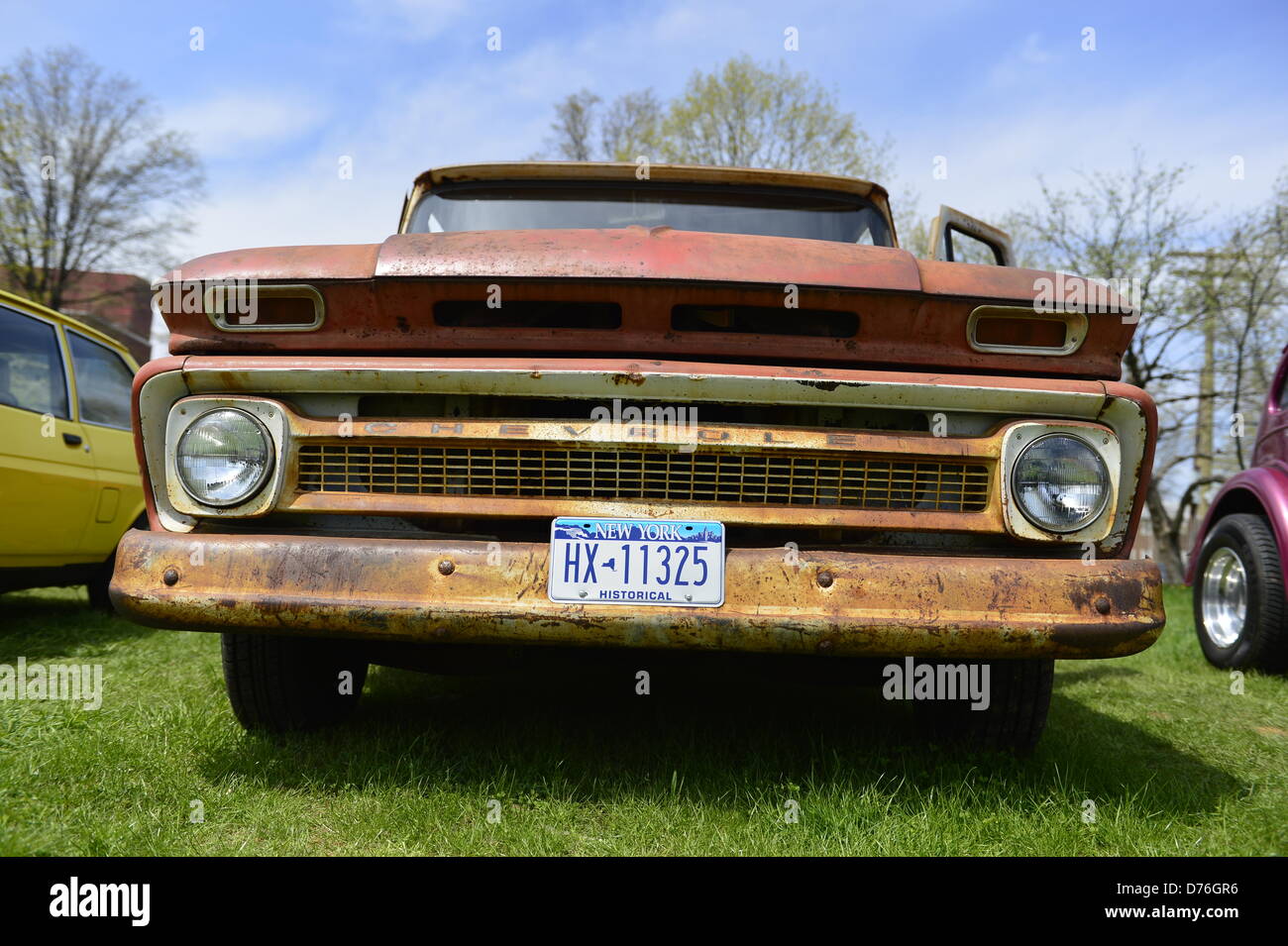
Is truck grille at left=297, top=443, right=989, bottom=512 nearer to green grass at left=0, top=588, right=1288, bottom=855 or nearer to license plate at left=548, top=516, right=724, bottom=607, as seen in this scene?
license plate at left=548, top=516, right=724, bottom=607

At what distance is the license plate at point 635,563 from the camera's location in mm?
1860

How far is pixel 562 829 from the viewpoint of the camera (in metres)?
1.96

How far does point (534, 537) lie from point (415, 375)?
1.55 feet

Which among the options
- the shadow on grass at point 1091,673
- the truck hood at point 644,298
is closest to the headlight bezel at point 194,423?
the truck hood at point 644,298

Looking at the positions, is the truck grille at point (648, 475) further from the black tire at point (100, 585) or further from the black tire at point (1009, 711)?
the black tire at point (100, 585)

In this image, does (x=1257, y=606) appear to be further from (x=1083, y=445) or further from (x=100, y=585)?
(x=100, y=585)

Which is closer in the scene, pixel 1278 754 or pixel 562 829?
pixel 562 829

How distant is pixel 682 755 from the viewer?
2.41 metres

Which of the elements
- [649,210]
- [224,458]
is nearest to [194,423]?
[224,458]
